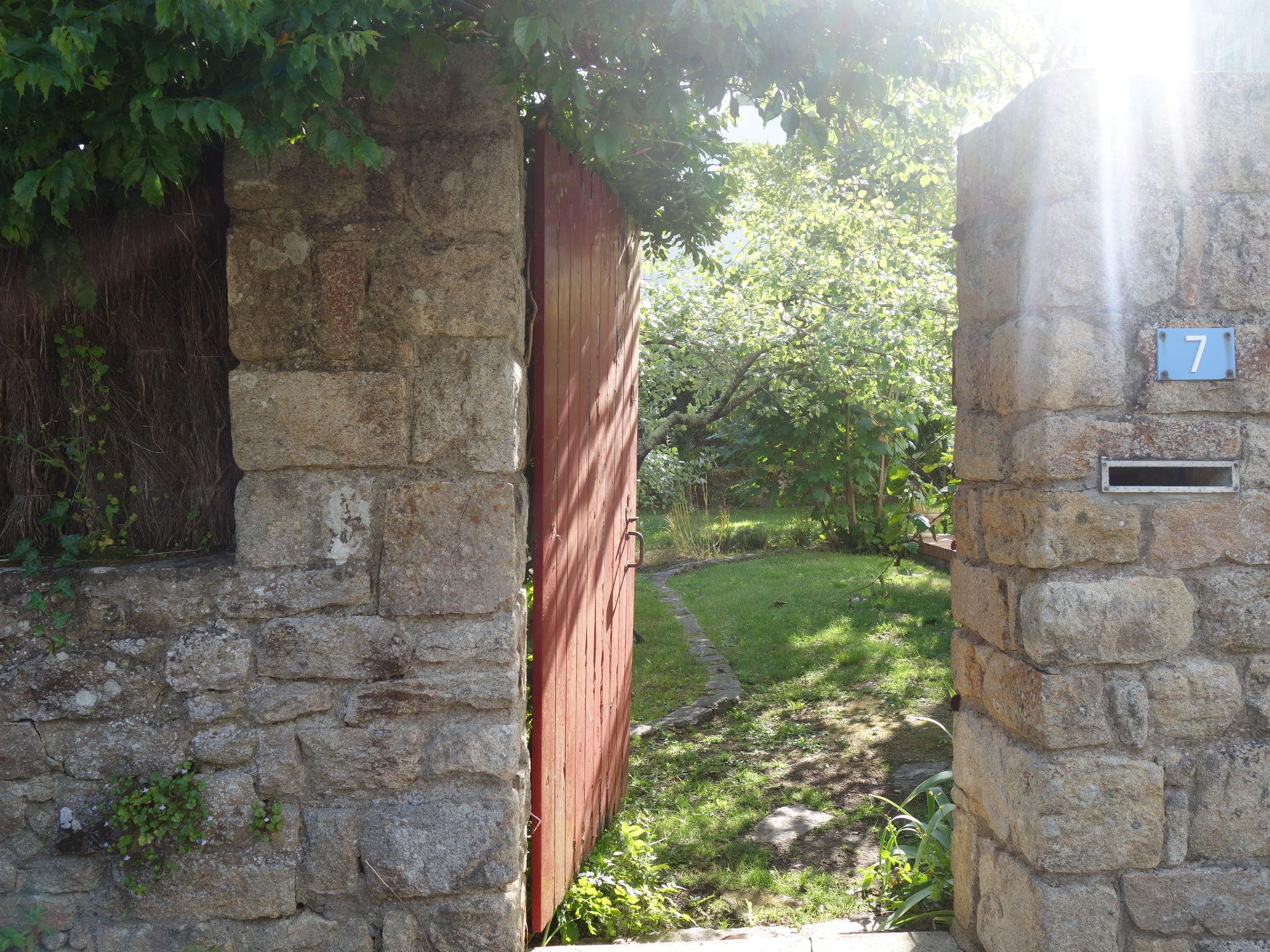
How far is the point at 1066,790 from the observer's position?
2.21 meters

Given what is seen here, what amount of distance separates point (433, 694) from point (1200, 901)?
1971 mm

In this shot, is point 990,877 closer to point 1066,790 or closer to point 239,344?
point 1066,790

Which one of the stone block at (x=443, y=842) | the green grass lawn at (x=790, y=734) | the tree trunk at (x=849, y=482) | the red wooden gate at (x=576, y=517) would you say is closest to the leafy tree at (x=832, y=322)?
the tree trunk at (x=849, y=482)

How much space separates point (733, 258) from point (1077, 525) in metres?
7.26

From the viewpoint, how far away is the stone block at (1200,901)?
2.24 metres

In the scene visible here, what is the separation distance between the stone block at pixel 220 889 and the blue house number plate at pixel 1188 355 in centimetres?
255

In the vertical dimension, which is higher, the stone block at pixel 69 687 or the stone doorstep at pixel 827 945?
the stone block at pixel 69 687

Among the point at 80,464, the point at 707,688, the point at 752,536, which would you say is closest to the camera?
the point at 80,464

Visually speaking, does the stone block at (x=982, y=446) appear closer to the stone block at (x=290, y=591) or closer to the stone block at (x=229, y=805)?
the stone block at (x=290, y=591)

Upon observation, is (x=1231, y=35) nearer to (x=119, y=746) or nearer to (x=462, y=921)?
(x=462, y=921)

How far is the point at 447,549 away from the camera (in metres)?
2.35

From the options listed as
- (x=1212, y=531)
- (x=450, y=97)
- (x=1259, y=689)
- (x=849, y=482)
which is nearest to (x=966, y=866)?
(x=1259, y=689)

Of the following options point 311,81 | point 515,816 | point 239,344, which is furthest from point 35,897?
point 311,81

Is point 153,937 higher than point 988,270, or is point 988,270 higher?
point 988,270
